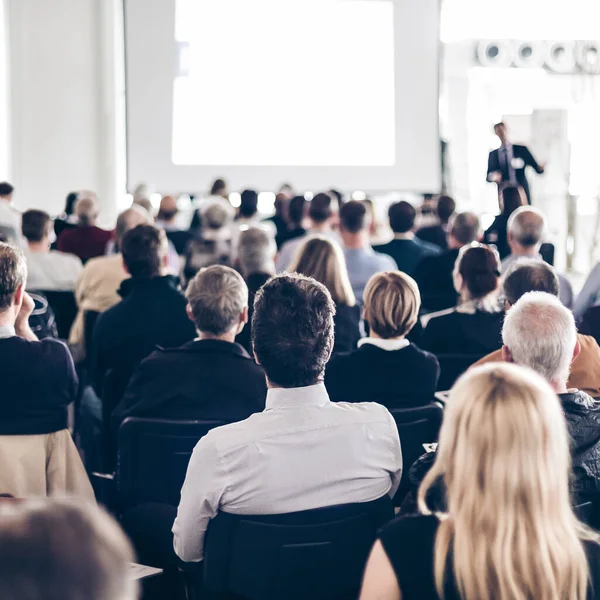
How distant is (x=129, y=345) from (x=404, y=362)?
1.30 metres

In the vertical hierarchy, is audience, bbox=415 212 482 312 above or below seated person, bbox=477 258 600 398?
below

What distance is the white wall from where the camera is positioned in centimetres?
1093

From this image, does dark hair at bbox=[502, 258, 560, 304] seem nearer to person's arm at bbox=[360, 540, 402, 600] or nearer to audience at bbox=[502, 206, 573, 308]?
audience at bbox=[502, 206, 573, 308]

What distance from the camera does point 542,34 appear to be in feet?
41.2

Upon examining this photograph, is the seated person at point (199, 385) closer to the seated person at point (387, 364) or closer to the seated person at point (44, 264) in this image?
the seated person at point (387, 364)

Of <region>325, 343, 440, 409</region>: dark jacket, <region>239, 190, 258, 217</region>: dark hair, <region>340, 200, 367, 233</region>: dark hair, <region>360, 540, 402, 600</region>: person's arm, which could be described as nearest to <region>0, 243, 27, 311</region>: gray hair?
<region>325, 343, 440, 409</region>: dark jacket

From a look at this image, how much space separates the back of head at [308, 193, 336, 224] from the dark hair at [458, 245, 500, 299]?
2445 millimetres

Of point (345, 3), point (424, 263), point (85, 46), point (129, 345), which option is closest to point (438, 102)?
point (345, 3)

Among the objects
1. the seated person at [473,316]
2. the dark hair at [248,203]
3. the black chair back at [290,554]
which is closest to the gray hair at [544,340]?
the black chair back at [290,554]

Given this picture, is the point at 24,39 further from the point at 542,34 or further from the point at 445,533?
the point at 445,533

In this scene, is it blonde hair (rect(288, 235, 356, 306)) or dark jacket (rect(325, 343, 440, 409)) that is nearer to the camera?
dark jacket (rect(325, 343, 440, 409))

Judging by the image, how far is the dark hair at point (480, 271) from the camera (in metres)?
3.99

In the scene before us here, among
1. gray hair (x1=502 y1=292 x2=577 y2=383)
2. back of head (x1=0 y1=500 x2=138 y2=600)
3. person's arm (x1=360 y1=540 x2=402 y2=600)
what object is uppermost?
back of head (x1=0 y1=500 x2=138 y2=600)

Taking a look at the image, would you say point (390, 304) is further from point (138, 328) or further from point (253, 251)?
point (253, 251)
